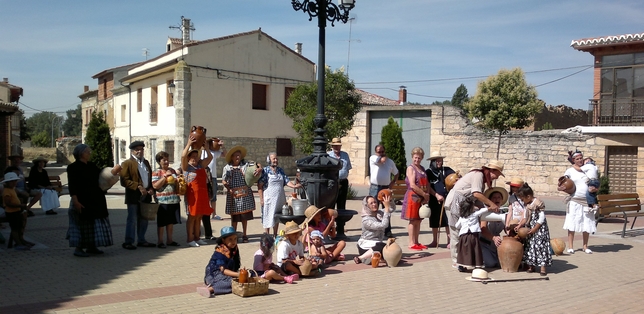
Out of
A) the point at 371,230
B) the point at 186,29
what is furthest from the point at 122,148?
the point at 371,230

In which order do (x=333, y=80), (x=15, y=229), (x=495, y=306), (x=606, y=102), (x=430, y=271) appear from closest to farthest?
(x=495, y=306)
(x=430, y=271)
(x=15, y=229)
(x=333, y=80)
(x=606, y=102)

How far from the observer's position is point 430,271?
7520mm

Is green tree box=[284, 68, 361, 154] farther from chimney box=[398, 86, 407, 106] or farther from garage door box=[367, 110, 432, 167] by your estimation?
chimney box=[398, 86, 407, 106]

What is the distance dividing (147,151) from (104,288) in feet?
77.6

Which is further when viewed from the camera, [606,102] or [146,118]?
[146,118]

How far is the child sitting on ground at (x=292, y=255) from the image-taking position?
22.6ft

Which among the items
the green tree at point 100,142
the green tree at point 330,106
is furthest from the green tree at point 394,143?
the green tree at point 100,142

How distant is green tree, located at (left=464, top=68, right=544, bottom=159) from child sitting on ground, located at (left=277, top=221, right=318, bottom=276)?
1295 centimetres

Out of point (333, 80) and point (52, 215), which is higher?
point (333, 80)

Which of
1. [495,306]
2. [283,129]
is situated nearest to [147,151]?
[283,129]

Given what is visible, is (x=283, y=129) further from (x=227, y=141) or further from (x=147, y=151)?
(x=147, y=151)

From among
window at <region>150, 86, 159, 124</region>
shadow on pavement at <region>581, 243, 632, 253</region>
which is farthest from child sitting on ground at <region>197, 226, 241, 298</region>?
window at <region>150, 86, 159, 124</region>

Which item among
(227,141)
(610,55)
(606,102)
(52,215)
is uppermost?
(610,55)

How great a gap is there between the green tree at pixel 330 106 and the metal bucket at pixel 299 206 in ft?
31.3
